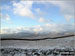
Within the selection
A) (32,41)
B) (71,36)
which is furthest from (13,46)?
(71,36)

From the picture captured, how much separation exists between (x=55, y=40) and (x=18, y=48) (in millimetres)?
498

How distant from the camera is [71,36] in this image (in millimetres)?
2098

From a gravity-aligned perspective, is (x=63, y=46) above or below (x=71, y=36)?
below

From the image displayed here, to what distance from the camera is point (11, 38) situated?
2.20 m

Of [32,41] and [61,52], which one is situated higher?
[32,41]

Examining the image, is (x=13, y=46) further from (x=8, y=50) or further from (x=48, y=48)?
(x=48, y=48)

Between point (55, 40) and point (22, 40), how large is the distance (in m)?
0.44

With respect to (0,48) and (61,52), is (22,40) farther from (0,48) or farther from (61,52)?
(61,52)

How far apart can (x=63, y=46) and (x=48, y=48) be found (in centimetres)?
19

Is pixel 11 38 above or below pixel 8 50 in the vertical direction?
above

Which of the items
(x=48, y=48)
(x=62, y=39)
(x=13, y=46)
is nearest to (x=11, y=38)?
(x=13, y=46)

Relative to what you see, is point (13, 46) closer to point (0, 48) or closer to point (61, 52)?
point (0, 48)

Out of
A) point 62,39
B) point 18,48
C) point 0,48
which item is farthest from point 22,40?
point 62,39

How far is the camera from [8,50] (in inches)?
85.4
